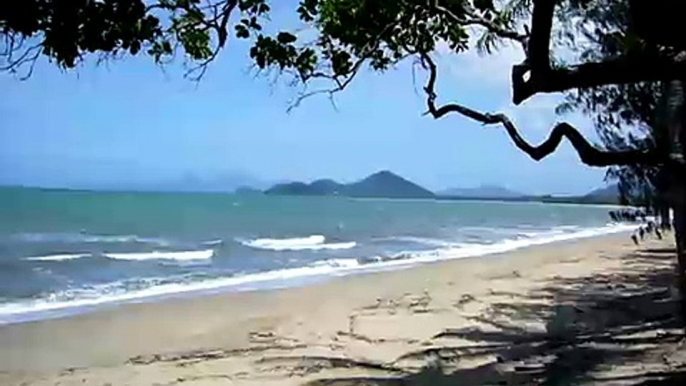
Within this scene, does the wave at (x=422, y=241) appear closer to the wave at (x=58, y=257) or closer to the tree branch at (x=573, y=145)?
the wave at (x=58, y=257)

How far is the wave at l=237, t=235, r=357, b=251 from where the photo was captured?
96.5ft

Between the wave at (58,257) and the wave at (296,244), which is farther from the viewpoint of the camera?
the wave at (296,244)

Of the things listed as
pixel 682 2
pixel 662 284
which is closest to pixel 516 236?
pixel 662 284

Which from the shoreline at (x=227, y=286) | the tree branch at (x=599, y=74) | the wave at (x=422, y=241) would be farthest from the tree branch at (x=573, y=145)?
the wave at (x=422, y=241)

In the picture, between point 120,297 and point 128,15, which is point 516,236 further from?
point 128,15

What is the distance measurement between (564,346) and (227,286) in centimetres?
985

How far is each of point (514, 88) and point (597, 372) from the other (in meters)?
3.67

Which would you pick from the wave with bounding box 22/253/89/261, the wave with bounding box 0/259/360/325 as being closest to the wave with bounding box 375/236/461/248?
the wave with bounding box 0/259/360/325

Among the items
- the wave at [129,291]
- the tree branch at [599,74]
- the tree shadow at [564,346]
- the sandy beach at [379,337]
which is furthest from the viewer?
the wave at [129,291]

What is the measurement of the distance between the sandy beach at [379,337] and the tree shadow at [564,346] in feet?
0.06

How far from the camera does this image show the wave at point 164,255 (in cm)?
2419

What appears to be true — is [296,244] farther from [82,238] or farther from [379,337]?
[379,337]

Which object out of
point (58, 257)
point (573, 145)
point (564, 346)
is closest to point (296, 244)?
point (58, 257)

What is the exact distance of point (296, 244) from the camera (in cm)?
3139
